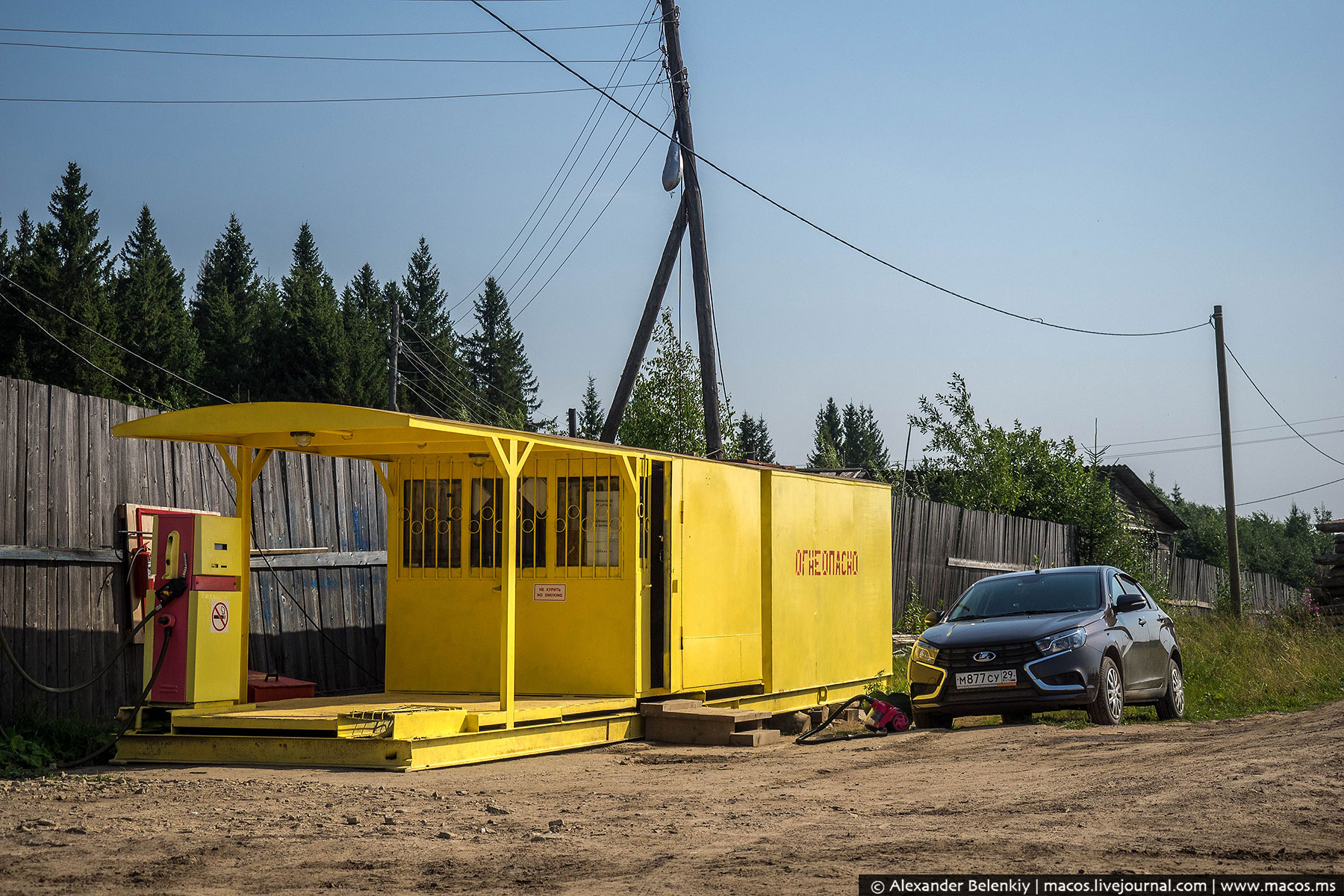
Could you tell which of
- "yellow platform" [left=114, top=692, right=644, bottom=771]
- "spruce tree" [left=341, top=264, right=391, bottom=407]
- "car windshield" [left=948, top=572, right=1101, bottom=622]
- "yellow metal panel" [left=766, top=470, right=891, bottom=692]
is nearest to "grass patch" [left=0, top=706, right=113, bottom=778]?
"yellow platform" [left=114, top=692, right=644, bottom=771]

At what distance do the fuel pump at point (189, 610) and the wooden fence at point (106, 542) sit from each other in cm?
59

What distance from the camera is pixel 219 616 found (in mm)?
10094

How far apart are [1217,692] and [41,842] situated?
1280cm

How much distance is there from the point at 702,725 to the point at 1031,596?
12.6 feet

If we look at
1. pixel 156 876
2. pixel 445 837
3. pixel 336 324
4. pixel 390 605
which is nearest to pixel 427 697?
pixel 390 605

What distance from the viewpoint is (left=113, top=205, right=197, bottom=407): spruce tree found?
155 feet

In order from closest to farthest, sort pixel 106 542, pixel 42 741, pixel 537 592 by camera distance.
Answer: pixel 42 741
pixel 106 542
pixel 537 592

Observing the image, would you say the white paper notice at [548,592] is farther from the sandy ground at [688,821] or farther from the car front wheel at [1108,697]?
the car front wheel at [1108,697]

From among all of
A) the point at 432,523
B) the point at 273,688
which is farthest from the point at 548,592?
the point at 273,688

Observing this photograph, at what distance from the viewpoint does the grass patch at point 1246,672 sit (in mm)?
13289

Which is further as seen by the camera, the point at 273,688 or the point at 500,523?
the point at 500,523

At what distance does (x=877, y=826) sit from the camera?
6.43 meters

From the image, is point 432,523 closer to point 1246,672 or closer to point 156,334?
point 1246,672

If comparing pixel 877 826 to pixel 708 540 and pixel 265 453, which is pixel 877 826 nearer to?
pixel 708 540
